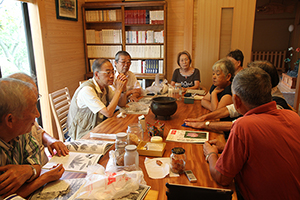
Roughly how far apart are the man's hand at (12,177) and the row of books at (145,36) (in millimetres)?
3704

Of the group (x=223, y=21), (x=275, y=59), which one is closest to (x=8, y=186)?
(x=223, y=21)

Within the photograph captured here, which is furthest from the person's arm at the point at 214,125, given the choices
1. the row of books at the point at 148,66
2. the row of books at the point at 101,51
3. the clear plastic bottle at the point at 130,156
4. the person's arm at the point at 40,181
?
the row of books at the point at 101,51

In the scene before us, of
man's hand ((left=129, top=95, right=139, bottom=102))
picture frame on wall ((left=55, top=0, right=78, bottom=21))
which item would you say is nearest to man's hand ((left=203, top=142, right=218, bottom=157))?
man's hand ((left=129, top=95, right=139, bottom=102))

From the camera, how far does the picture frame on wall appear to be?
11.9ft

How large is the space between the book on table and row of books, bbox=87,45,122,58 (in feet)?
10.5

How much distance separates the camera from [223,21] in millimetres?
4402

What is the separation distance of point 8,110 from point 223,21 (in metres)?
4.31

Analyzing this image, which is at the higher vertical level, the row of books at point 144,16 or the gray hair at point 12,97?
the row of books at point 144,16

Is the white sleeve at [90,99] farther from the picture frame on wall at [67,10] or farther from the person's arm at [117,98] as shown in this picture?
the picture frame on wall at [67,10]

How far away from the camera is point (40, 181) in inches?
41.8

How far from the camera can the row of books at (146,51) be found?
443 centimetres

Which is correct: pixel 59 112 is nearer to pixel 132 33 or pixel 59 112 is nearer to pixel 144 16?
pixel 132 33

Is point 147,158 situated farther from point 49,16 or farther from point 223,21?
point 223,21

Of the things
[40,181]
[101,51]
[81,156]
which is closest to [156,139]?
[81,156]
